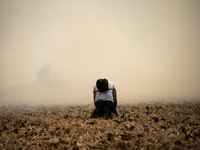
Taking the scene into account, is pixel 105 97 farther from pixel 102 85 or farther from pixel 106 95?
pixel 102 85

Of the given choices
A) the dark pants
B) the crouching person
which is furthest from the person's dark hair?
the dark pants

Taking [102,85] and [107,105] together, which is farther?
[107,105]

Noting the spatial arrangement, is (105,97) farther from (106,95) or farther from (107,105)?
(107,105)

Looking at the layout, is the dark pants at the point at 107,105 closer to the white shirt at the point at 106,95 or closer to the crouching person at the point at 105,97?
the crouching person at the point at 105,97

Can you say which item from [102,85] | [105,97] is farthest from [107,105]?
[102,85]

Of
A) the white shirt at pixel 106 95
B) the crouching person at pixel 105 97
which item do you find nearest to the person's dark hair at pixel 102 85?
the crouching person at pixel 105 97

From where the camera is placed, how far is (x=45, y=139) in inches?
178

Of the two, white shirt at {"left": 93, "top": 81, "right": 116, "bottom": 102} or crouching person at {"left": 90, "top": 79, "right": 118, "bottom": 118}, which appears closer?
crouching person at {"left": 90, "top": 79, "right": 118, "bottom": 118}

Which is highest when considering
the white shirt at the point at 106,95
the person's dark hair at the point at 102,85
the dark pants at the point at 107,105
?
the person's dark hair at the point at 102,85

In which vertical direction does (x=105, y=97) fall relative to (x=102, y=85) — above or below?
below

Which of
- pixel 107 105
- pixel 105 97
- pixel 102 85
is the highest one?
pixel 102 85

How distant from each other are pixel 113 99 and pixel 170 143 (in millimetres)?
3406

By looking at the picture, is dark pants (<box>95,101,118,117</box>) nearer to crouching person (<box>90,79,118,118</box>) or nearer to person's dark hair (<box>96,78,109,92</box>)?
crouching person (<box>90,79,118,118</box>)

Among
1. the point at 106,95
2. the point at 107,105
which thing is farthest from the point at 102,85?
the point at 107,105
